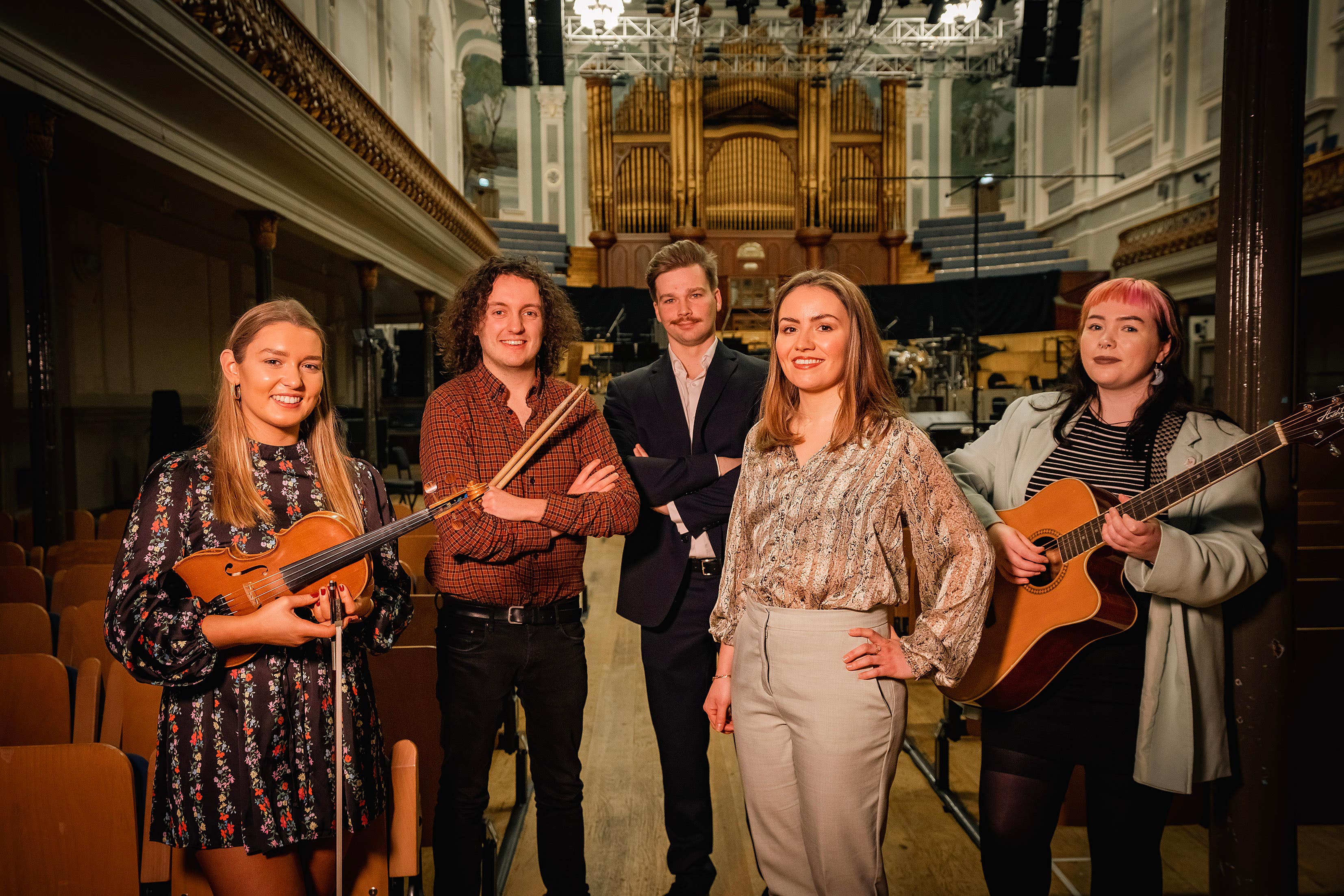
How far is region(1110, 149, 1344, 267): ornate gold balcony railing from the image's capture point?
6.93m

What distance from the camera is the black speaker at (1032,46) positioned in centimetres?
977

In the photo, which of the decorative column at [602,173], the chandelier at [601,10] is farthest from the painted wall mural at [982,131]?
the chandelier at [601,10]

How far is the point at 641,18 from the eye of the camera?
13328 millimetres

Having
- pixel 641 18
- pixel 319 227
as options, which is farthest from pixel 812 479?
pixel 641 18

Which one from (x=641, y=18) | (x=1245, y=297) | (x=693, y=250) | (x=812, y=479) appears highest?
(x=641, y=18)

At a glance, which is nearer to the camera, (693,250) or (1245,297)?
(1245,297)

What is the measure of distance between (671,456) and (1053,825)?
121cm

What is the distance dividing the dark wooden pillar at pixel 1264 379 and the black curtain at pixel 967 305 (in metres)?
9.97

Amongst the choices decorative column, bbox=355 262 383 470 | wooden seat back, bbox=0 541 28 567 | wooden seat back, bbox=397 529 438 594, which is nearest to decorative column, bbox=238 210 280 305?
decorative column, bbox=355 262 383 470

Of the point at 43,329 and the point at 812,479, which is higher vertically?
the point at 43,329

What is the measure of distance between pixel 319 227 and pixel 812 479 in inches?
272

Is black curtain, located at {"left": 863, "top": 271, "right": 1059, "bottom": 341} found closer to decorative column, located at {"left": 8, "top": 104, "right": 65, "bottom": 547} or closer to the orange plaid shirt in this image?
Answer: decorative column, located at {"left": 8, "top": 104, "right": 65, "bottom": 547}

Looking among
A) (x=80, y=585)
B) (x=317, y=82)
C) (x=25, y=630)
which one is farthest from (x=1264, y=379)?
(x=317, y=82)

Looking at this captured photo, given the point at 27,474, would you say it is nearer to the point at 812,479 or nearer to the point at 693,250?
the point at 693,250
